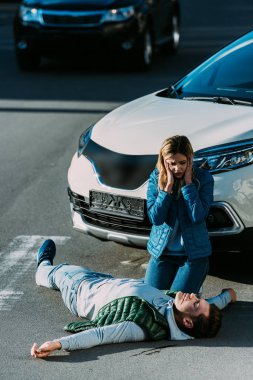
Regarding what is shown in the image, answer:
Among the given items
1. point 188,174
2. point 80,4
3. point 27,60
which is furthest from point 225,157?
point 27,60

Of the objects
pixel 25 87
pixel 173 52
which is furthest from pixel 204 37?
pixel 25 87

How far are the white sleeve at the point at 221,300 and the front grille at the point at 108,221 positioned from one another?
29.7 inches

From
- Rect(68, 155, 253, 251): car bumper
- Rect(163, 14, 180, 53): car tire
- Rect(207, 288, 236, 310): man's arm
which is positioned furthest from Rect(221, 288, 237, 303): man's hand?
Rect(163, 14, 180, 53): car tire

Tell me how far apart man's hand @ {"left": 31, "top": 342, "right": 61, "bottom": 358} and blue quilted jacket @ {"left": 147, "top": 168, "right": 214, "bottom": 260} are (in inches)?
42.9

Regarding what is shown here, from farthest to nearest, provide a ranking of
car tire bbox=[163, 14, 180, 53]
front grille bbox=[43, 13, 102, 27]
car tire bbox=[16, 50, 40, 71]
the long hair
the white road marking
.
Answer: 1. car tire bbox=[163, 14, 180, 53]
2. car tire bbox=[16, 50, 40, 71]
3. front grille bbox=[43, 13, 102, 27]
4. the white road marking
5. the long hair

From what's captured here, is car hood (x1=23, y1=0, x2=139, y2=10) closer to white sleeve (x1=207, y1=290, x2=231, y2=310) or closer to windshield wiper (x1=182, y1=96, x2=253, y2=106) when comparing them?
windshield wiper (x1=182, y1=96, x2=253, y2=106)

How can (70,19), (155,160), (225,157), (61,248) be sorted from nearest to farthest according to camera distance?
(225,157), (155,160), (61,248), (70,19)

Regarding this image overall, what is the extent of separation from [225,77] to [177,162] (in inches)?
86.9

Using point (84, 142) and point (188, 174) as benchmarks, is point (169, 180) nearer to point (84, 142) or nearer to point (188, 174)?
point (188, 174)

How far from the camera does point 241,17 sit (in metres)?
25.0

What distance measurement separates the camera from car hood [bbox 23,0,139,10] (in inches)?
640

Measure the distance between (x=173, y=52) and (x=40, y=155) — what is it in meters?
8.12

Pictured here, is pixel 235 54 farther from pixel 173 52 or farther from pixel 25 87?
pixel 173 52

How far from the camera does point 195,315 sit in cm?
611
